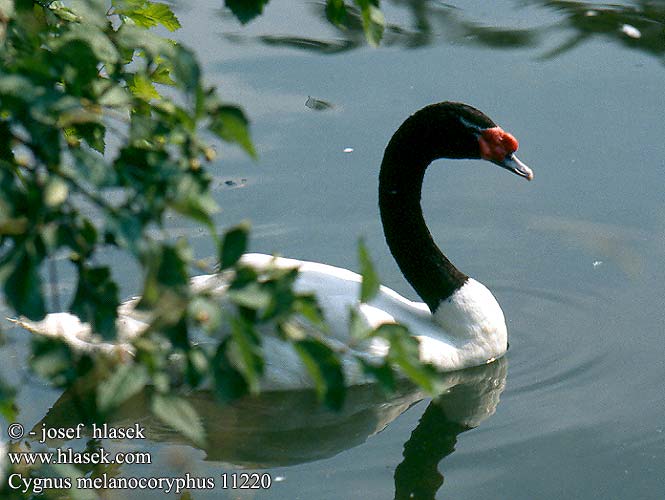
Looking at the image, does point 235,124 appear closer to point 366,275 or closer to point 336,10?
point 366,275

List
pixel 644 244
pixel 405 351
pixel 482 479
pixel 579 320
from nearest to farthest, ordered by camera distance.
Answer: pixel 405 351 < pixel 482 479 < pixel 579 320 < pixel 644 244

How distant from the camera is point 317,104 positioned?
270 inches

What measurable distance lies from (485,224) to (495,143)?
878 mm

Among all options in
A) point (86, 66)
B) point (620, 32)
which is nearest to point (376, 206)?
point (620, 32)

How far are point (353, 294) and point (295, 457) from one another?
2.22 feet

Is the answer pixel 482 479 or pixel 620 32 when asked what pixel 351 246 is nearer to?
pixel 482 479

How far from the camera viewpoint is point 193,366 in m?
2.04

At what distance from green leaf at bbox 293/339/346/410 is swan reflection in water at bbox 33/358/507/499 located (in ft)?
7.64

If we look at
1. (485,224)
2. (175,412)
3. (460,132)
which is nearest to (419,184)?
(460,132)

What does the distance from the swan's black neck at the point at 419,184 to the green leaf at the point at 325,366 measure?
121 inches

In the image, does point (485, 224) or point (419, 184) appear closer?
point (419, 184)

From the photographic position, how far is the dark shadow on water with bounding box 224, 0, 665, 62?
7.45 m

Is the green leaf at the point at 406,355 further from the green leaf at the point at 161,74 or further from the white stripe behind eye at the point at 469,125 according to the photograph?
the white stripe behind eye at the point at 469,125

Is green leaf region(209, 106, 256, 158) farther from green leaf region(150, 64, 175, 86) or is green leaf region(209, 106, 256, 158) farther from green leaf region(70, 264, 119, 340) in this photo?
green leaf region(150, 64, 175, 86)
